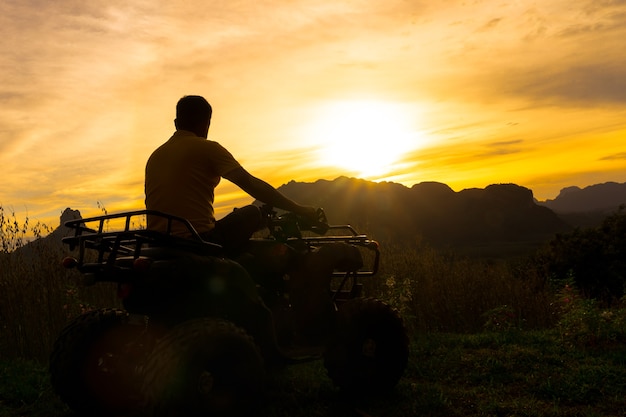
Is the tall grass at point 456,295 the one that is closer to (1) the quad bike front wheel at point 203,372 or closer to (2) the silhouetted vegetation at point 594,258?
(1) the quad bike front wheel at point 203,372

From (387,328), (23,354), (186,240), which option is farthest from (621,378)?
(23,354)

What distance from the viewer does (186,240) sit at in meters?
4.41

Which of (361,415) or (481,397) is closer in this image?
(361,415)

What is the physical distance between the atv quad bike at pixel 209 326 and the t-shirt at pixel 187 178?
0.32 m

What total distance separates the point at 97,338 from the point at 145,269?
4.75 ft

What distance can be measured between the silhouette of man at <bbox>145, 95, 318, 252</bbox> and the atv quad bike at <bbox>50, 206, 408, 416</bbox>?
26cm

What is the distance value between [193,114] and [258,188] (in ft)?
2.84

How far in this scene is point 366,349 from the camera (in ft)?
19.0

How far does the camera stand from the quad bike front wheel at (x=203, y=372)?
146 inches

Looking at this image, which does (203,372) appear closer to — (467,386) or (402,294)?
(467,386)

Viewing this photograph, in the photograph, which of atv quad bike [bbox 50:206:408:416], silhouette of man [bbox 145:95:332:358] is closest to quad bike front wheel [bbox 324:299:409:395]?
atv quad bike [bbox 50:206:408:416]

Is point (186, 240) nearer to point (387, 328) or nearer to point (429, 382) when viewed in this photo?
point (387, 328)

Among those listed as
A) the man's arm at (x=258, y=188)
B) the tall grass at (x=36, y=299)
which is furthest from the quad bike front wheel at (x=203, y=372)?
the tall grass at (x=36, y=299)

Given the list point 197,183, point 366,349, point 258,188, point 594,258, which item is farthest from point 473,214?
point 197,183
